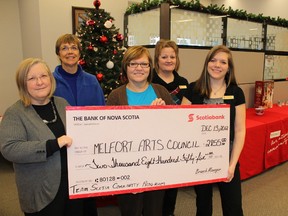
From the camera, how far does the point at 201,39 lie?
3666 millimetres

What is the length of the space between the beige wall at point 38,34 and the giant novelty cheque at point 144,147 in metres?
2.82

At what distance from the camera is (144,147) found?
149cm

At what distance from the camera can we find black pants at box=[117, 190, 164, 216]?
1.59m

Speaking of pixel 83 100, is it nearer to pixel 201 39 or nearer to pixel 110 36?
pixel 110 36

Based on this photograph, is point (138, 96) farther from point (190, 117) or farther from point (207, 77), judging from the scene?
point (207, 77)

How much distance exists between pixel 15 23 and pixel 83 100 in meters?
4.02

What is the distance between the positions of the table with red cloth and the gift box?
0.42 metres

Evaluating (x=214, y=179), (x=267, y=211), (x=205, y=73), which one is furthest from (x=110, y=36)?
(x=267, y=211)

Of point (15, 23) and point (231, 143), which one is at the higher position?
point (15, 23)

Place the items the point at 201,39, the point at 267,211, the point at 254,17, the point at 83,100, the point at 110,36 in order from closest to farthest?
1. the point at 83,100
2. the point at 267,211
3. the point at 110,36
4. the point at 201,39
5. the point at 254,17

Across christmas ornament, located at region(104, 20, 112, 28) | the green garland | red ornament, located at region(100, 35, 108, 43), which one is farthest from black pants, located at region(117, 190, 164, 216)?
the green garland

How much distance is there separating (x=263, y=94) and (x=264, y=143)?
3.92 feet

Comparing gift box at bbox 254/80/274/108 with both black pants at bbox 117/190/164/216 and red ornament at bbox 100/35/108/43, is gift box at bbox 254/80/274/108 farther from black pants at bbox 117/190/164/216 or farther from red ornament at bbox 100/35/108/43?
black pants at bbox 117/190/164/216

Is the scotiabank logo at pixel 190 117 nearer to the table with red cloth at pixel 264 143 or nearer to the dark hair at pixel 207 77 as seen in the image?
the dark hair at pixel 207 77
